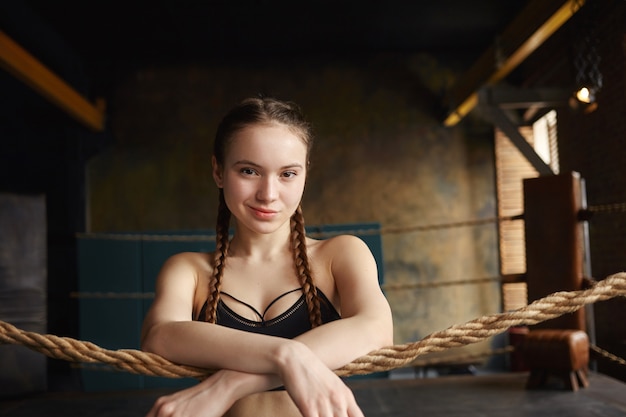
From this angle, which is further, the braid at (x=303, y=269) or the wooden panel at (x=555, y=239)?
the wooden panel at (x=555, y=239)

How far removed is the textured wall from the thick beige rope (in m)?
5.09

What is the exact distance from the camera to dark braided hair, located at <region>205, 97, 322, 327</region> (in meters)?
1.20

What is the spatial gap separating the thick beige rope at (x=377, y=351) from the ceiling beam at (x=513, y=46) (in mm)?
2922

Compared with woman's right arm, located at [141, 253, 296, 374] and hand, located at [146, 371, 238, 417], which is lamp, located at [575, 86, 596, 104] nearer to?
woman's right arm, located at [141, 253, 296, 374]

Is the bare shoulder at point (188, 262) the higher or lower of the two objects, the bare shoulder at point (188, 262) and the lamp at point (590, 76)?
the lower

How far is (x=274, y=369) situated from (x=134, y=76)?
589 cm

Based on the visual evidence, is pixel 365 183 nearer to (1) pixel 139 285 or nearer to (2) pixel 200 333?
(1) pixel 139 285

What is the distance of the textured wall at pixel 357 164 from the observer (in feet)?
20.3

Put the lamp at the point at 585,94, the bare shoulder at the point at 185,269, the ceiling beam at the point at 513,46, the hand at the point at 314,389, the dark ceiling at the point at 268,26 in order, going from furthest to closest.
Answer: the dark ceiling at the point at 268,26 → the ceiling beam at the point at 513,46 → the lamp at the point at 585,94 → the bare shoulder at the point at 185,269 → the hand at the point at 314,389

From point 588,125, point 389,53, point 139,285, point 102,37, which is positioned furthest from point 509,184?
point 102,37

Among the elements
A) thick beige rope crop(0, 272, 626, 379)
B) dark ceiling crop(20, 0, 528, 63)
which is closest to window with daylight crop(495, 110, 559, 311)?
dark ceiling crop(20, 0, 528, 63)

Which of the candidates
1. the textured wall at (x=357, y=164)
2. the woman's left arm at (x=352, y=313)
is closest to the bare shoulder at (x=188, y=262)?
the woman's left arm at (x=352, y=313)

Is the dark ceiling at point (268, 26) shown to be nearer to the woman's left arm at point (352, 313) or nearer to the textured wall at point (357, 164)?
the textured wall at point (357, 164)

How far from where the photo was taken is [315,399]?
0.91 meters
